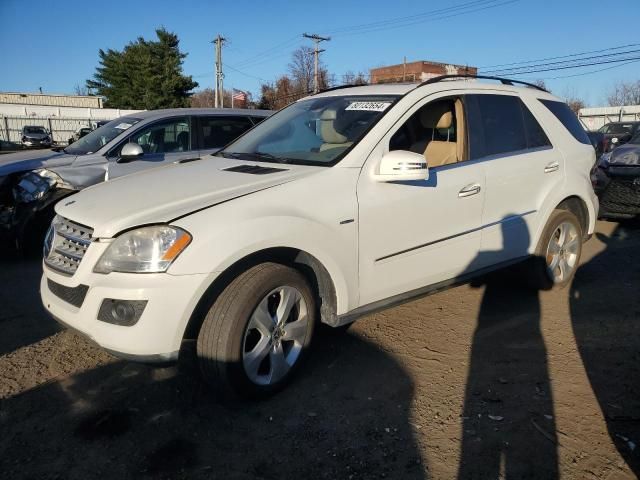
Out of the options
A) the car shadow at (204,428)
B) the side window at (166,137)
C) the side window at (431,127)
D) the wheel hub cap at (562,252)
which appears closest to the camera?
the car shadow at (204,428)

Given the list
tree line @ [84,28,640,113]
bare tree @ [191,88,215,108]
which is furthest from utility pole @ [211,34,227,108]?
bare tree @ [191,88,215,108]

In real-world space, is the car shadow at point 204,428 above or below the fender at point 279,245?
below

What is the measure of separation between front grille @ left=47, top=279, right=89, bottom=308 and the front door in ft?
5.19

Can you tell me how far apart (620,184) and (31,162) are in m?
7.98

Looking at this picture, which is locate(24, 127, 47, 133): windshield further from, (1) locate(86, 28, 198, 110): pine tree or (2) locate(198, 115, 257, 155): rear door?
(2) locate(198, 115, 257, 155): rear door

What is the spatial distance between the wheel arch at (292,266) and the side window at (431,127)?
1205 mm

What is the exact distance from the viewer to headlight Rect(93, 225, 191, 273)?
8.28 feet

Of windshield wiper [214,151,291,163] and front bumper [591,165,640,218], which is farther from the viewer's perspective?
A: front bumper [591,165,640,218]

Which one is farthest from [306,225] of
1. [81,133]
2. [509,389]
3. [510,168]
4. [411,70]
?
[411,70]

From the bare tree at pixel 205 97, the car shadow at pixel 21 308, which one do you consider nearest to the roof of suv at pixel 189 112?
the car shadow at pixel 21 308

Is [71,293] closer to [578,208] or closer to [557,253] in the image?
[557,253]

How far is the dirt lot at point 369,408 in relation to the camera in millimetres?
2428

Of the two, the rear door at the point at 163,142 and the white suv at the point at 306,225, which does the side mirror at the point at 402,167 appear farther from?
the rear door at the point at 163,142

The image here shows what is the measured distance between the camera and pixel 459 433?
2.65 metres
